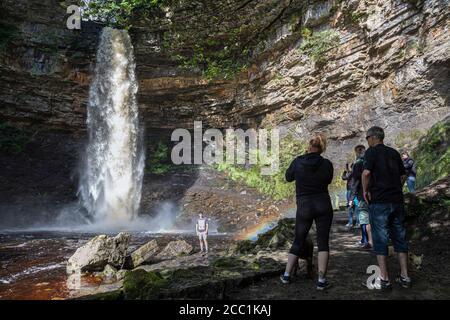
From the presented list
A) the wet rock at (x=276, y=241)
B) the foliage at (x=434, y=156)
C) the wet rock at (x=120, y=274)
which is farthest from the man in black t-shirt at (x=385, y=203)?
the wet rock at (x=120, y=274)

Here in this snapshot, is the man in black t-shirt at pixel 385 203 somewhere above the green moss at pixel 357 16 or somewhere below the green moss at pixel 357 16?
below

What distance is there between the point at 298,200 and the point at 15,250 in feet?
36.8

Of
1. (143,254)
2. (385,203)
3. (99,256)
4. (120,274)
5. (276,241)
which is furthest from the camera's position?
(143,254)

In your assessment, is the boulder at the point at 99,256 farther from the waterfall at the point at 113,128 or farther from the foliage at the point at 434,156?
the waterfall at the point at 113,128

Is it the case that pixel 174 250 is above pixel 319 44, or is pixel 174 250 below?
below

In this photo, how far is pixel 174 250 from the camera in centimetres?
1080

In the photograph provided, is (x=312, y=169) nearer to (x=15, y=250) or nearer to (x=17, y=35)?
(x=15, y=250)

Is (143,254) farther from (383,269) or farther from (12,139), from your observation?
(12,139)

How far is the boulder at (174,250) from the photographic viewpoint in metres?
10.4

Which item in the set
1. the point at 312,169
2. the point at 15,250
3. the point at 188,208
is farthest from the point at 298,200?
the point at 188,208

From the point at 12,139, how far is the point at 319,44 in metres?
21.9

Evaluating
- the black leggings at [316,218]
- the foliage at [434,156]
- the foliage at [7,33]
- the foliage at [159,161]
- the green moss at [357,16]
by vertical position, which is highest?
the foliage at [7,33]

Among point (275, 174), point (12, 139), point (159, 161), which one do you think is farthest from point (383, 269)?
point (12, 139)

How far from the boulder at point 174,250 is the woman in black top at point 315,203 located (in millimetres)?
6873
